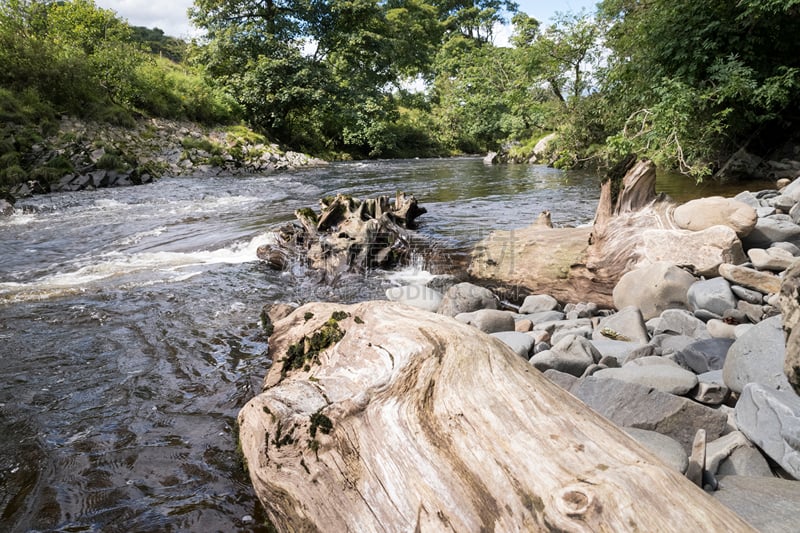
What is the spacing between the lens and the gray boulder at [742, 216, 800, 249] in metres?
4.25

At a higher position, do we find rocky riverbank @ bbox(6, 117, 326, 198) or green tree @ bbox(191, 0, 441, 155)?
green tree @ bbox(191, 0, 441, 155)

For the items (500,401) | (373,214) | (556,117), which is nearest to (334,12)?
(556,117)

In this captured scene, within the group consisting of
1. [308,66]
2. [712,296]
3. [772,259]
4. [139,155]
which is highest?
[308,66]

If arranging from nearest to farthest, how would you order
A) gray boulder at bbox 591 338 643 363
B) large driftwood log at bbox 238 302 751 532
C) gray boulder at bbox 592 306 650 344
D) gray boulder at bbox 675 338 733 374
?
large driftwood log at bbox 238 302 751 532
gray boulder at bbox 675 338 733 374
gray boulder at bbox 591 338 643 363
gray boulder at bbox 592 306 650 344

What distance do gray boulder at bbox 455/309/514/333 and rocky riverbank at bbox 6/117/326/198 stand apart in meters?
12.7

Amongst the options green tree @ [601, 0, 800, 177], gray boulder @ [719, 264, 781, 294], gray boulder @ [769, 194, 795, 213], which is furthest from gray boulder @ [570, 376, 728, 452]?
green tree @ [601, 0, 800, 177]

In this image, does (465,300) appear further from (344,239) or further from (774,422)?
(774,422)

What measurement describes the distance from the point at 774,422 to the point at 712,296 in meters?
1.96

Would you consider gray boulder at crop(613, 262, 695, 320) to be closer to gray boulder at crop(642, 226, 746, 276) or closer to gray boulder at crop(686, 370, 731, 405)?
gray boulder at crop(642, 226, 746, 276)

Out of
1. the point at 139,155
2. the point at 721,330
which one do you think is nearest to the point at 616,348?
the point at 721,330

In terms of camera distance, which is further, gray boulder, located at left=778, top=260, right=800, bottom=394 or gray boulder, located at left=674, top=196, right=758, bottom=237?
gray boulder, located at left=674, top=196, right=758, bottom=237

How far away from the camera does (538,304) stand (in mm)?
4379

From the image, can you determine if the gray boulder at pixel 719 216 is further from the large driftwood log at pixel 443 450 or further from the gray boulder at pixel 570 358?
the large driftwood log at pixel 443 450

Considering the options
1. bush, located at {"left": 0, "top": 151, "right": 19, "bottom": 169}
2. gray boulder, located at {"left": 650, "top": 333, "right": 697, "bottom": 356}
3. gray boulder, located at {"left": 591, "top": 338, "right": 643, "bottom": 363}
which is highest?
bush, located at {"left": 0, "top": 151, "right": 19, "bottom": 169}
